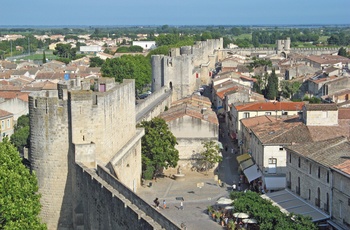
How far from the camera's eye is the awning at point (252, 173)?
31297 millimetres

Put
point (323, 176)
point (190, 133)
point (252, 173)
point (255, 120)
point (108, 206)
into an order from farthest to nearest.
Result: point (255, 120), point (190, 133), point (252, 173), point (323, 176), point (108, 206)

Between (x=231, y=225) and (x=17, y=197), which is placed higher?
(x=17, y=197)

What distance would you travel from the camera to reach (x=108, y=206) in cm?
1719

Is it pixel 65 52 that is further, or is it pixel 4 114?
pixel 65 52

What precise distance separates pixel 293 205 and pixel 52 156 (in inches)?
383

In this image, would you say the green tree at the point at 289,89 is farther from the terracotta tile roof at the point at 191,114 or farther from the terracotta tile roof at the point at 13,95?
the terracotta tile roof at the point at 13,95

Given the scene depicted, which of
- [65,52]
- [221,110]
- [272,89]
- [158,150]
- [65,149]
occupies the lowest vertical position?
[221,110]

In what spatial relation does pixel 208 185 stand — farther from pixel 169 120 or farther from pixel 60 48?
pixel 60 48

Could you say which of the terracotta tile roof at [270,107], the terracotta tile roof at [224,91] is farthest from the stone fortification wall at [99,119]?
the terracotta tile roof at [224,91]

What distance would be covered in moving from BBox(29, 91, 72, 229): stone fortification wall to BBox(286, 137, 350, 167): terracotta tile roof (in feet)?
30.5

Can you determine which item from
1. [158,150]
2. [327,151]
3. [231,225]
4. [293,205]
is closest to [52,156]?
[231,225]

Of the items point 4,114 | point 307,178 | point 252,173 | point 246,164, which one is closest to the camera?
point 307,178

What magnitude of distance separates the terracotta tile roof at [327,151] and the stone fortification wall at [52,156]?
9299mm

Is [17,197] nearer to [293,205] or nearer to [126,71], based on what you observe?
[293,205]
